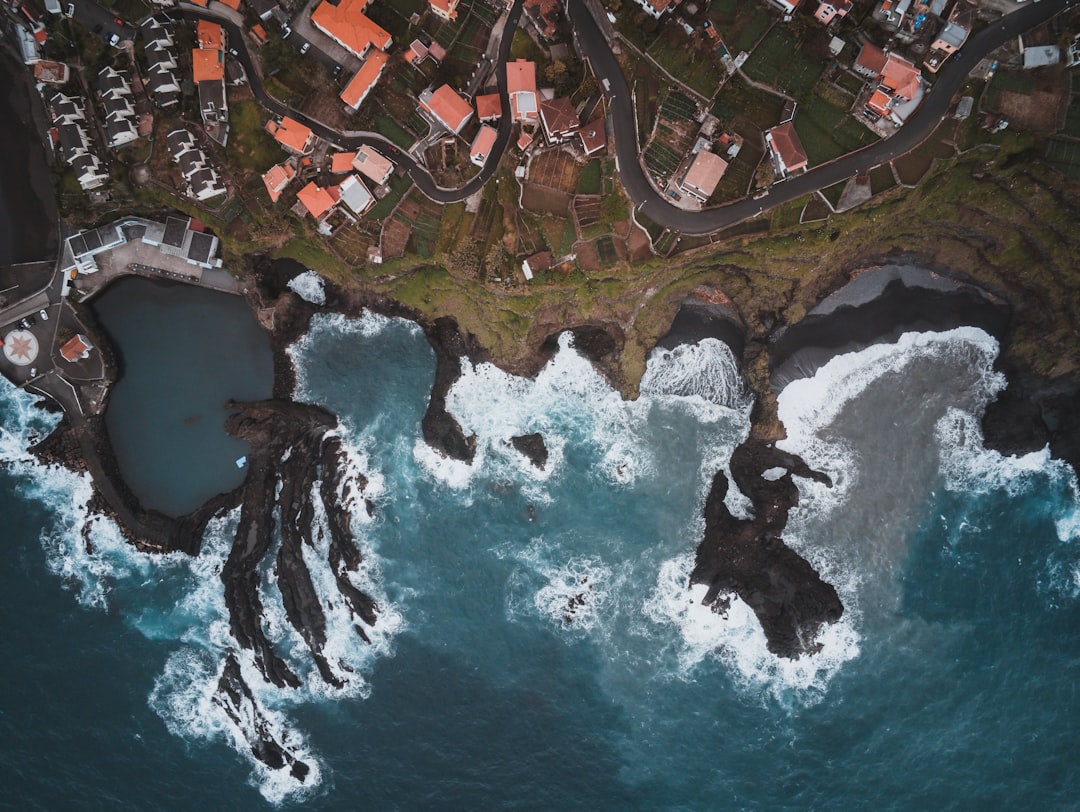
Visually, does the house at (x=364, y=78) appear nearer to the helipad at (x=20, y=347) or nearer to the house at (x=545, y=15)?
the house at (x=545, y=15)

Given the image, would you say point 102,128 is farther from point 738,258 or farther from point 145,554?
point 738,258

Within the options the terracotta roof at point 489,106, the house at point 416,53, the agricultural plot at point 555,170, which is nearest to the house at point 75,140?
the house at point 416,53

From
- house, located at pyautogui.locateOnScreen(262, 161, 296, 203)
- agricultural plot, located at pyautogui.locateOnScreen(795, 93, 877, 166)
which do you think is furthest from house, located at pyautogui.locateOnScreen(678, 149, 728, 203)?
house, located at pyautogui.locateOnScreen(262, 161, 296, 203)

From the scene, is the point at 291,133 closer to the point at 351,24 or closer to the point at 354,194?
the point at 354,194

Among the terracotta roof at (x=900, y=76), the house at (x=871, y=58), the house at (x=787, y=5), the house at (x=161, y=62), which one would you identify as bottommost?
the house at (x=161, y=62)

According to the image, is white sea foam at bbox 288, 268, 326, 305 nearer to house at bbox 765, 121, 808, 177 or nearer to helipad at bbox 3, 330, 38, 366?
helipad at bbox 3, 330, 38, 366

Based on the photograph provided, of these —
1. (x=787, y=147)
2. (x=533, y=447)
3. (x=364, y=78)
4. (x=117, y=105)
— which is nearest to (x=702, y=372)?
(x=533, y=447)

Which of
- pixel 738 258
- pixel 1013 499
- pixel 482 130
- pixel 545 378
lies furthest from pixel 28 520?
pixel 1013 499
